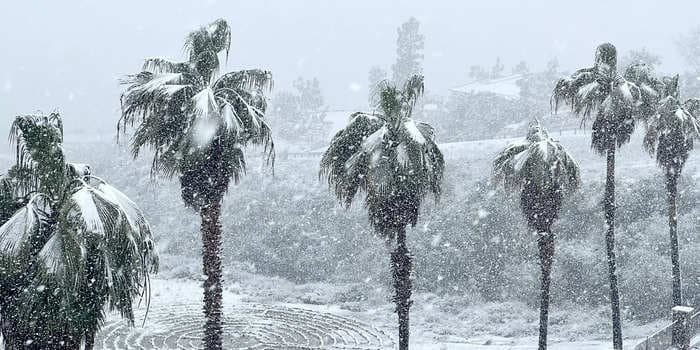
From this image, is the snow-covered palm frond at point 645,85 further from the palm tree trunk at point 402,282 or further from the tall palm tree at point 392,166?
the palm tree trunk at point 402,282

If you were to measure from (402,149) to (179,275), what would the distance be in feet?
104

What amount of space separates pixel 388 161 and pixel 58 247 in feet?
26.7

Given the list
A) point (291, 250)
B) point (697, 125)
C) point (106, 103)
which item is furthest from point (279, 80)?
point (697, 125)

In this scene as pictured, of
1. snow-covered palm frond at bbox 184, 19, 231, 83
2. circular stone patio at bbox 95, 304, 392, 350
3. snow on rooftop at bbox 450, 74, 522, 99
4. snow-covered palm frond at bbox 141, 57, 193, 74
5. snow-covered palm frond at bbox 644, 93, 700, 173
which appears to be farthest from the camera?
snow on rooftop at bbox 450, 74, 522, 99

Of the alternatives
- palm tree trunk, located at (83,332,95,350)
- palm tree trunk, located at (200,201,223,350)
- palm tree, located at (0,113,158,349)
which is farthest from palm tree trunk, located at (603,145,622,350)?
palm tree trunk, located at (83,332,95,350)

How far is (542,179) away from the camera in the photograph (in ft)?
60.7

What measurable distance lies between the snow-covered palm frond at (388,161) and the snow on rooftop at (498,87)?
175 ft

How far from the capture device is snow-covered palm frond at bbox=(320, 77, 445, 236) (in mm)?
15867

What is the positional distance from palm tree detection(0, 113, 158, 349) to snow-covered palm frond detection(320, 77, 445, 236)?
632 centimetres

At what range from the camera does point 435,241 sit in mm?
40312

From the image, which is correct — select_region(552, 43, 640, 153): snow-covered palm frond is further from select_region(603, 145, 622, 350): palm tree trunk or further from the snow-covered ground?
the snow-covered ground

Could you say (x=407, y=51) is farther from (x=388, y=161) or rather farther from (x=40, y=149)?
(x=40, y=149)

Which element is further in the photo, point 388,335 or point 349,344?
point 388,335

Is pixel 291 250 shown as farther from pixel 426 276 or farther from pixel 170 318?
pixel 170 318
